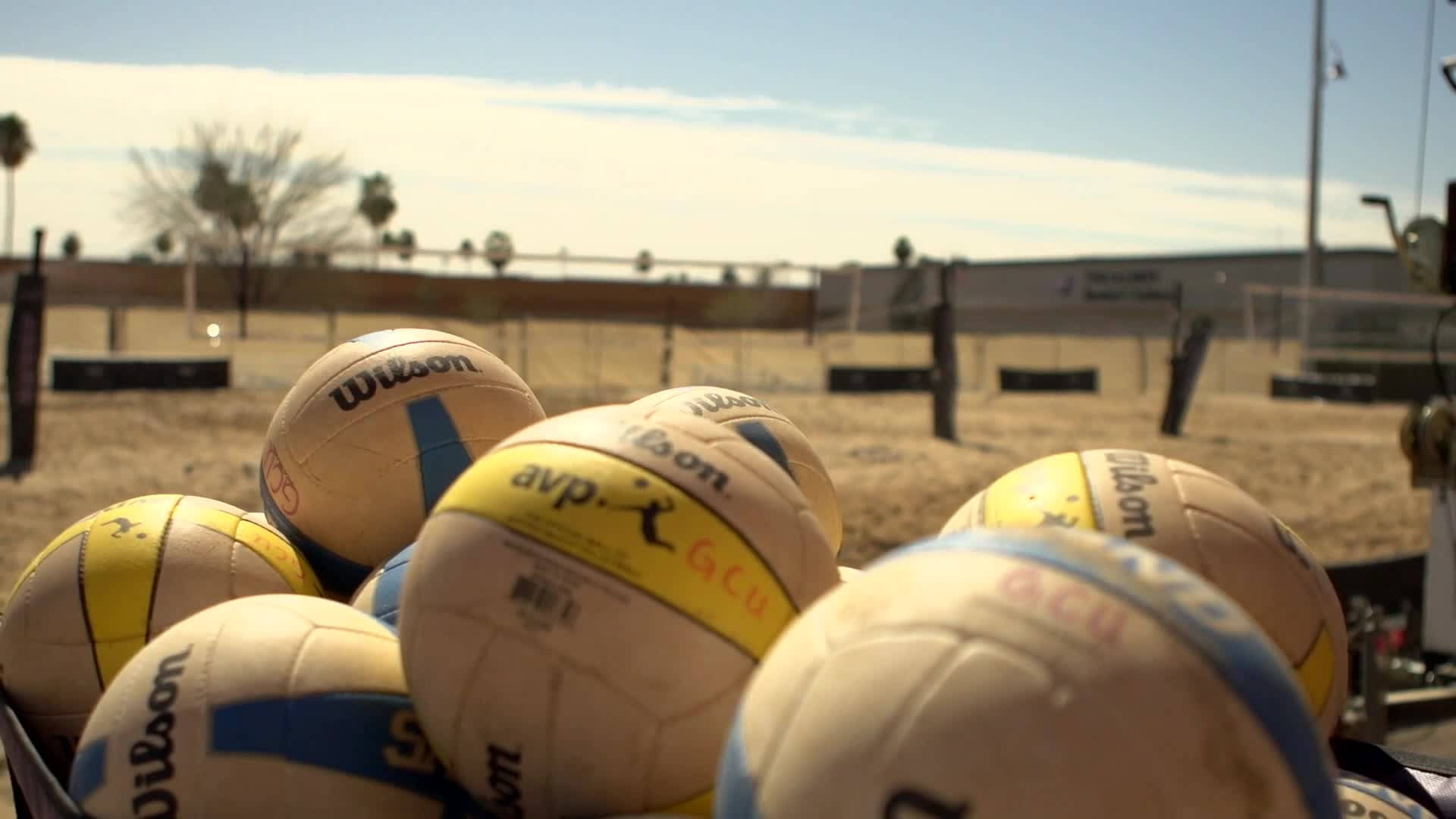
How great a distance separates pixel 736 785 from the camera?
1.47 metres

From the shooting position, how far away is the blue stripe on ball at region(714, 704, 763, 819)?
144cm

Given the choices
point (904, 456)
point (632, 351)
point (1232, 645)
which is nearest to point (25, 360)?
point (904, 456)

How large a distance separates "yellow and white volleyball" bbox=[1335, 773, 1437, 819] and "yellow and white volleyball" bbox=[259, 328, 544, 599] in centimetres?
179

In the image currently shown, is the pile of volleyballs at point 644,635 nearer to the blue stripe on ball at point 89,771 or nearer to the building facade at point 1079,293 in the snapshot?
the blue stripe on ball at point 89,771

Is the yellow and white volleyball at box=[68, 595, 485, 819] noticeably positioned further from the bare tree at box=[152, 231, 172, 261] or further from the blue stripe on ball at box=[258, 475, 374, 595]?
the bare tree at box=[152, 231, 172, 261]

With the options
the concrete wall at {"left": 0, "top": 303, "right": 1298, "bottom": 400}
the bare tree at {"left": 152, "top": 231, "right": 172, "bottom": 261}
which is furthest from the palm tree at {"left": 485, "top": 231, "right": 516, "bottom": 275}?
the bare tree at {"left": 152, "top": 231, "right": 172, "bottom": 261}

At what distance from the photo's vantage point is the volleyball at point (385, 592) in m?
2.40

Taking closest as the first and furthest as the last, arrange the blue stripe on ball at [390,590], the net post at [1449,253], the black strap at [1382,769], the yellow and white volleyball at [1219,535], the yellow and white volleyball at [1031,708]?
1. the yellow and white volleyball at [1031,708]
2. the yellow and white volleyball at [1219,535]
3. the black strap at [1382,769]
4. the blue stripe on ball at [390,590]
5. the net post at [1449,253]

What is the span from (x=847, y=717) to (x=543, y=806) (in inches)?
25.3

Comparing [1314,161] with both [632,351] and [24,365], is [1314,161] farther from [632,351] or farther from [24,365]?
[24,365]

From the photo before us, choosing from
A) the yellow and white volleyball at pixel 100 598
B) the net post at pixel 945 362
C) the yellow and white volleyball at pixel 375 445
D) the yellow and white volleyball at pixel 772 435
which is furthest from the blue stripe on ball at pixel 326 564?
the net post at pixel 945 362

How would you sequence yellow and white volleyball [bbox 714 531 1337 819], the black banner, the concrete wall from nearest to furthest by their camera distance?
1. yellow and white volleyball [bbox 714 531 1337 819]
2. the black banner
3. the concrete wall

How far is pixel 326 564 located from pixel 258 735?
3.24ft

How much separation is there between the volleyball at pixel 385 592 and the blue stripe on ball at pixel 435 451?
253mm
